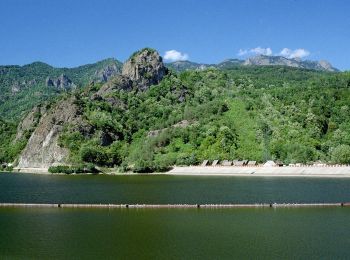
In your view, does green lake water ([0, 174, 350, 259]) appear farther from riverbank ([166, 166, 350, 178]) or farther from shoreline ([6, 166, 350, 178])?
riverbank ([166, 166, 350, 178])

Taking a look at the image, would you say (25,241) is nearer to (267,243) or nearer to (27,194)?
(267,243)

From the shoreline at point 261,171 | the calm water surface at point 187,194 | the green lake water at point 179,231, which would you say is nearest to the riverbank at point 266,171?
the shoreline at point 261,171

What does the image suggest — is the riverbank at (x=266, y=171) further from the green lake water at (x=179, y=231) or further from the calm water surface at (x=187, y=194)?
the green lake water at (x=179, y=231)

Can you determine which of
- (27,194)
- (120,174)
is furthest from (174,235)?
(120,174)

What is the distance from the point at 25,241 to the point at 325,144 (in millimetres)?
148052

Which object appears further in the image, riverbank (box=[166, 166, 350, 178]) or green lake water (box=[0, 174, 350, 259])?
riverbank (box=[166, 166, 350, 178])

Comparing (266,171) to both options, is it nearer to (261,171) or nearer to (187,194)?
(261,171)

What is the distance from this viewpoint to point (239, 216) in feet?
237

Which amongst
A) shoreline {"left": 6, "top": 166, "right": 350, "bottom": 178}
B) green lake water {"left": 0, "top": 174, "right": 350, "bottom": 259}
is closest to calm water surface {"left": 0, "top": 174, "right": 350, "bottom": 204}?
green lake water {"left": 0, "top": 174, "right": 350, "bottom": 259}

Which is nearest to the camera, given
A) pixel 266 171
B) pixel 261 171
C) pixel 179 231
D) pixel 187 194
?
pixel 179 231

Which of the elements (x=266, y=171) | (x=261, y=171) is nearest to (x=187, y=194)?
(x=261, y=171)

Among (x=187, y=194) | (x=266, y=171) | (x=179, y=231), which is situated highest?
(x=266, y=171)

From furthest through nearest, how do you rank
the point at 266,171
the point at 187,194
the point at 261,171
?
the point at 266,171 → the point at 261,171 → the point at 187,194

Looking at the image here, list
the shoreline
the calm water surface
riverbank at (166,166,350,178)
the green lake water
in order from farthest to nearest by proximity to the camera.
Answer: riverbank at (166,166,350,178)
the shoreline
the calm water surface
the green lake water
